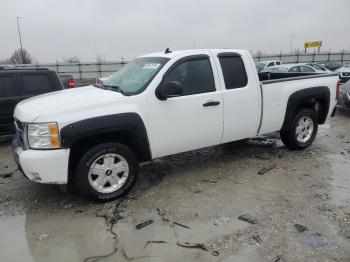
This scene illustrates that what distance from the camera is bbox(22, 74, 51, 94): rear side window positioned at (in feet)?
24.1

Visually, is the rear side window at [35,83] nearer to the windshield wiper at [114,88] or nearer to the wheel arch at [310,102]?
the windshield wiper at [114,88]

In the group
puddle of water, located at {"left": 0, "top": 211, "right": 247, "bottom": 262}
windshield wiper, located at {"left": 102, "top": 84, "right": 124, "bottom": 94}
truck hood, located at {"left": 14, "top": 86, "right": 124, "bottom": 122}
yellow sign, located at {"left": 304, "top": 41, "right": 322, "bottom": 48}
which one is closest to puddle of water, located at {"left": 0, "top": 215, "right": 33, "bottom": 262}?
puddle of water, located at {"left": 0, "top": 211, "right": 247, "bottom": 262}

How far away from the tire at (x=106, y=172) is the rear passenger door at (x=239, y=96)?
1.60 m

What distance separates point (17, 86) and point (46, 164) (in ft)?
13.8

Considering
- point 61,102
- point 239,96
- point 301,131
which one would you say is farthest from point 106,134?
point 301,131

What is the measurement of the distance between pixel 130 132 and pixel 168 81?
0.87 meters

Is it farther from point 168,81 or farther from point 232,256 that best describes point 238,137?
point 232,256

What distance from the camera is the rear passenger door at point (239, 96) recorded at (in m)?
4.98

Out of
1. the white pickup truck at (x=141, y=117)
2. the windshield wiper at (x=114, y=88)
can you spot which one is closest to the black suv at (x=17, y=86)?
the white pickup truck at (x=141, y=117)

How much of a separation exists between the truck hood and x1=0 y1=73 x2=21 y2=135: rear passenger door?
293 centimetres

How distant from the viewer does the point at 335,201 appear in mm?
4242

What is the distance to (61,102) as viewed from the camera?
417 cm

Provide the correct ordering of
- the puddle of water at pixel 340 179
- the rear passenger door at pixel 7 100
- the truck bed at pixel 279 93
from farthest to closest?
1. the rear passenger door at pixel 7 100
2. the truck bed at pixel 279 93
3. the puddle of water at pixel 340 179

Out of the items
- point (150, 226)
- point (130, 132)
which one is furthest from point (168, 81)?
point (150, 226)
